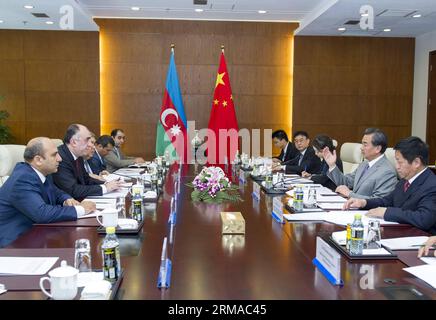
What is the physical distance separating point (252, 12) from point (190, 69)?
1550 millimetres

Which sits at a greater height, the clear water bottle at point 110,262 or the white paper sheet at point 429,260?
the clear water bottle at point 110,262

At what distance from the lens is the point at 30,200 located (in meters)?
2.34

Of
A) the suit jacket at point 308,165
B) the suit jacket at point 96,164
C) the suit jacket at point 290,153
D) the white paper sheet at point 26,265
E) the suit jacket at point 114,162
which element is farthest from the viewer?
the suit jacket at point 290,153

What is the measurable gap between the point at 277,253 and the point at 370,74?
24.6ft

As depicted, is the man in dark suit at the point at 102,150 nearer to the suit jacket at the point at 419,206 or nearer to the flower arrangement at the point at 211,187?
the flower arrangement at the point at 211,187

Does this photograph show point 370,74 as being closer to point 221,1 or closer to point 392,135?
point 392,135

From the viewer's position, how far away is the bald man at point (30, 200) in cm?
232

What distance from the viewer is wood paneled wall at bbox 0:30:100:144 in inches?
321

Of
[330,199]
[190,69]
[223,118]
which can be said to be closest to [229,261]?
[330,199]

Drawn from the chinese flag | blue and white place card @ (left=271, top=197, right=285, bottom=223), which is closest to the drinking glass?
blue and white place card @ (left=271, top=197, right=285, bottom=223)

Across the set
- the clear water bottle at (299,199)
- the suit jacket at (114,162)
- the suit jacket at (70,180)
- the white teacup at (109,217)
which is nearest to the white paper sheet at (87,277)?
the white teacup at (109,217)

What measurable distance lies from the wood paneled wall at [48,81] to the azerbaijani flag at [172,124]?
1.38 metres

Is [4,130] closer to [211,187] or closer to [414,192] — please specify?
[211,187]

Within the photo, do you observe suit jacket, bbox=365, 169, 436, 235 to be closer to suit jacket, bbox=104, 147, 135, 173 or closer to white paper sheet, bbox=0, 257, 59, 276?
white paper sheet, bbox=0, 257, 59, 276
